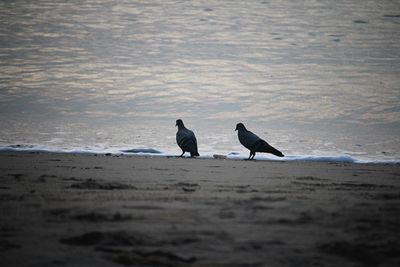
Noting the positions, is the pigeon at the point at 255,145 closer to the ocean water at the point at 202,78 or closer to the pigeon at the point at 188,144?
the ocean water at the point at 202,78

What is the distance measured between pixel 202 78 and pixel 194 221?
49.8 feet

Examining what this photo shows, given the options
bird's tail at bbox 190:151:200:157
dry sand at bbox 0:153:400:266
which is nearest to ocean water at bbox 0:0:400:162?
bird's tail at bbox 190:151:200:157

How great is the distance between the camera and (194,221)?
3621 millimetres

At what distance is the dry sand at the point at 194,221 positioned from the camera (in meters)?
2.92

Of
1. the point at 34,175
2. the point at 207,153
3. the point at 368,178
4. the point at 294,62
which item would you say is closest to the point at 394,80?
the point at 294,62

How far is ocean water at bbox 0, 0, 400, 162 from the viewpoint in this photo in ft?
39.7

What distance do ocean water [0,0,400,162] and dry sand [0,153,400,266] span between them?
16.6 ft

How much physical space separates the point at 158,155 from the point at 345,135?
12.3ft

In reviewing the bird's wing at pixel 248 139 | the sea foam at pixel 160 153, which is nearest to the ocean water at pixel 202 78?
the sea foam at pixel 160 153

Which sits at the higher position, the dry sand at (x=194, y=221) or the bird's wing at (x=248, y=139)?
the dry sand at (x=194, y=221)

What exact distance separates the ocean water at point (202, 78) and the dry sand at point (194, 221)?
5.05m

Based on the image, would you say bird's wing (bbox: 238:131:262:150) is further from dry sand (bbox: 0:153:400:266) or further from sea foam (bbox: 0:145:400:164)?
dry sand (bbox: 0:153:400:266)

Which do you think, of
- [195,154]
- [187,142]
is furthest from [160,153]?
[195,154]

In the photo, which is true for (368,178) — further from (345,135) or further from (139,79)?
(139,79)
